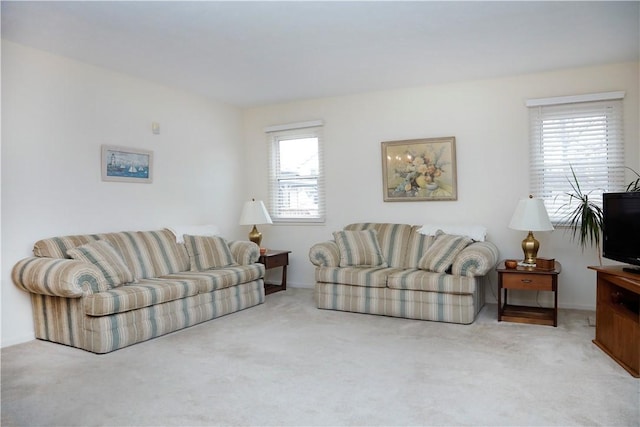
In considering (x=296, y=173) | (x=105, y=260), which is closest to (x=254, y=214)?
(x=296, y=173)

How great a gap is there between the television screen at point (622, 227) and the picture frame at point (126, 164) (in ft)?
13.9

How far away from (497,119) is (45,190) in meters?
4.43

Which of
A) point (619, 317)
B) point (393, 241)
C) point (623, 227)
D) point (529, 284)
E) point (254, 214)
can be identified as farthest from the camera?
point (254, 214)

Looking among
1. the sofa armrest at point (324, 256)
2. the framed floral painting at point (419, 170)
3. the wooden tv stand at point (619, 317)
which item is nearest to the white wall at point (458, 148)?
the framed floral painting at point (419, 170)

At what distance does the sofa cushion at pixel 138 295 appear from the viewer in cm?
339

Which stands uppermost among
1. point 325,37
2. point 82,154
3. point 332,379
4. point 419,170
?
point 325,37

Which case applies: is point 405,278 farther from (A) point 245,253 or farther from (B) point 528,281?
(A) point 245,253

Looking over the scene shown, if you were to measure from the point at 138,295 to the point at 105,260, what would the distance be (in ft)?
1.44

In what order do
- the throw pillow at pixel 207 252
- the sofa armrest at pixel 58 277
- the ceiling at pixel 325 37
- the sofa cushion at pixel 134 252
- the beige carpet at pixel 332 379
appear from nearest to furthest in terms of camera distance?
the beige carpet at pixel 332 379 < the ceiling at pixel 325 37 < the sofa armrest at pixel 58 277 < the sofa cushion at pixel 134 252 < the throw pillow at pixel 207 252

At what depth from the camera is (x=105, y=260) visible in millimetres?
3768

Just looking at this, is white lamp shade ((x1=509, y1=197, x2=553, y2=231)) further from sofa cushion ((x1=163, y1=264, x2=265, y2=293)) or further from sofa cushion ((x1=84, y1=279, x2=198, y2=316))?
sofa cushion ((x1=84, y1=279, x2=198, y2=316))

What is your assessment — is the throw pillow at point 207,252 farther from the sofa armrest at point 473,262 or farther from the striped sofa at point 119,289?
the sofa armrest at point 473,262

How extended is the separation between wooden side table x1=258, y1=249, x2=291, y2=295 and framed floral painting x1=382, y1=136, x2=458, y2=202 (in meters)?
1.44

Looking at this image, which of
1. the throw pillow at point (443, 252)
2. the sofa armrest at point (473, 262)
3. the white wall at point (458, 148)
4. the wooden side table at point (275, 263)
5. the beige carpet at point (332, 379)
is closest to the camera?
the beige carpet at point (332, 379)
